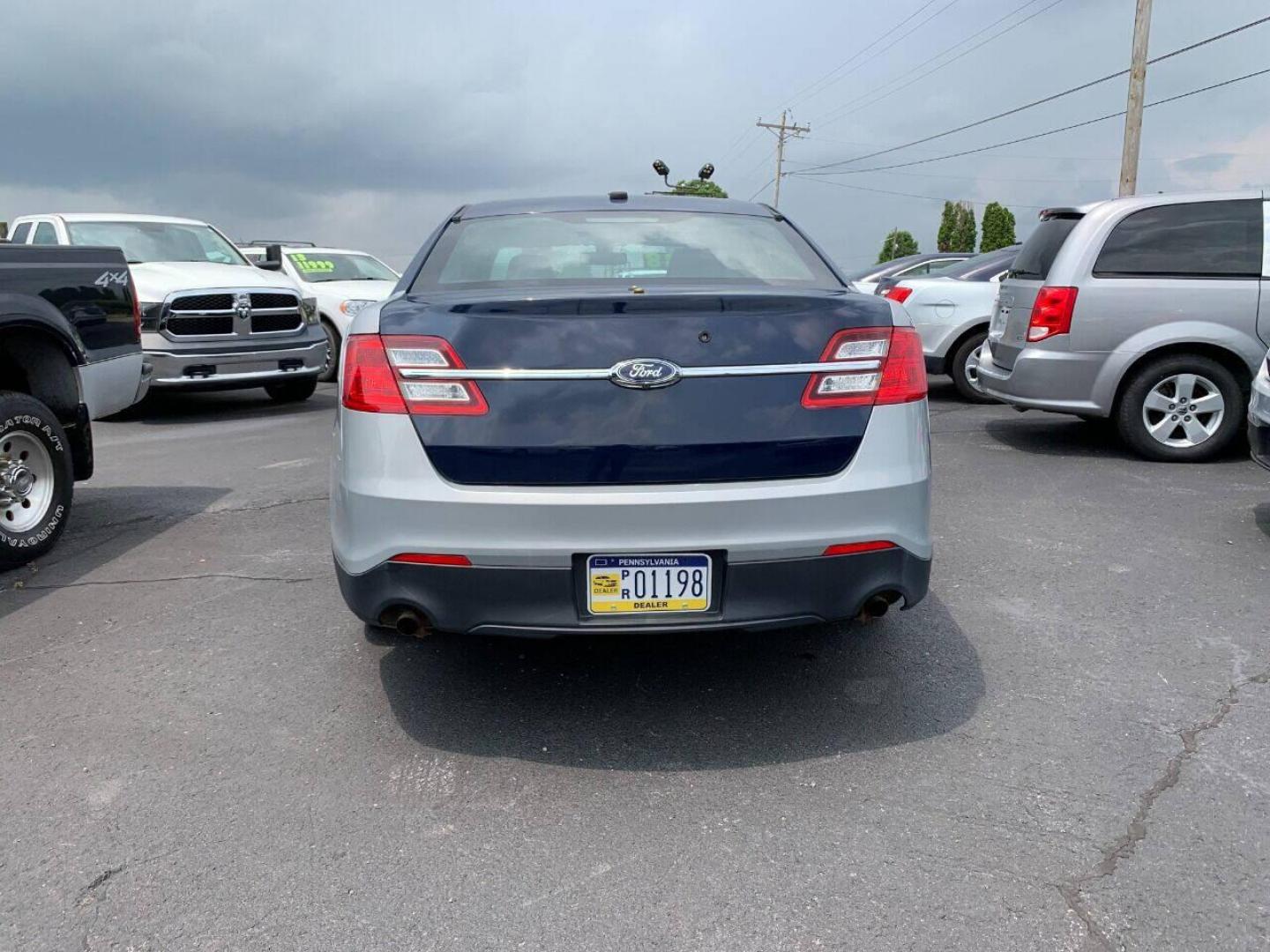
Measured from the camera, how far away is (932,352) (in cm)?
1025

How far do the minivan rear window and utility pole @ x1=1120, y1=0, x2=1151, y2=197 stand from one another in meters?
12.6

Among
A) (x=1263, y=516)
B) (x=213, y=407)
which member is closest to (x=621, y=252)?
(x=1263, y=516)

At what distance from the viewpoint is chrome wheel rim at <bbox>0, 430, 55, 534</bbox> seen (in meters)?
4.99

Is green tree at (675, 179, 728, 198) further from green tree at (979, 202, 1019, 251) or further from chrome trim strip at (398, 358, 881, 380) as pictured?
chrome trim strip at (398, 358, 881, 380)

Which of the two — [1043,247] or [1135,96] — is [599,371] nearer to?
[1043,247]

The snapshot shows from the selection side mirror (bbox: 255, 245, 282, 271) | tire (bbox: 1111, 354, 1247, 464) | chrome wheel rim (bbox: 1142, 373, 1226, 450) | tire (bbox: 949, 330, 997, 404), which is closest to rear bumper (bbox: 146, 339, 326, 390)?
side mirror (bbox: 255, 245, 282, 271)

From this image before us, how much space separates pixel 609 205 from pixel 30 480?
3127 mm

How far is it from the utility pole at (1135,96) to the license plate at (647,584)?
18486 mm

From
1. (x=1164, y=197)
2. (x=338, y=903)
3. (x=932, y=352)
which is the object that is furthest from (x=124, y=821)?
(x=932, y=352)

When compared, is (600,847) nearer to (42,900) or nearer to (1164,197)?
(42,900)

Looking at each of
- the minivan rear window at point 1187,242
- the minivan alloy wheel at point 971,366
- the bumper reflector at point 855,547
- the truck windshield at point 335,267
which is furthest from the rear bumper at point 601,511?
the truck windshield at point 335,267

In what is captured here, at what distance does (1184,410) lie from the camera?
24.0 ft

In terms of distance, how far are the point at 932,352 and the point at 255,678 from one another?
7964 mm

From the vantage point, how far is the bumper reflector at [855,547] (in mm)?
2967
